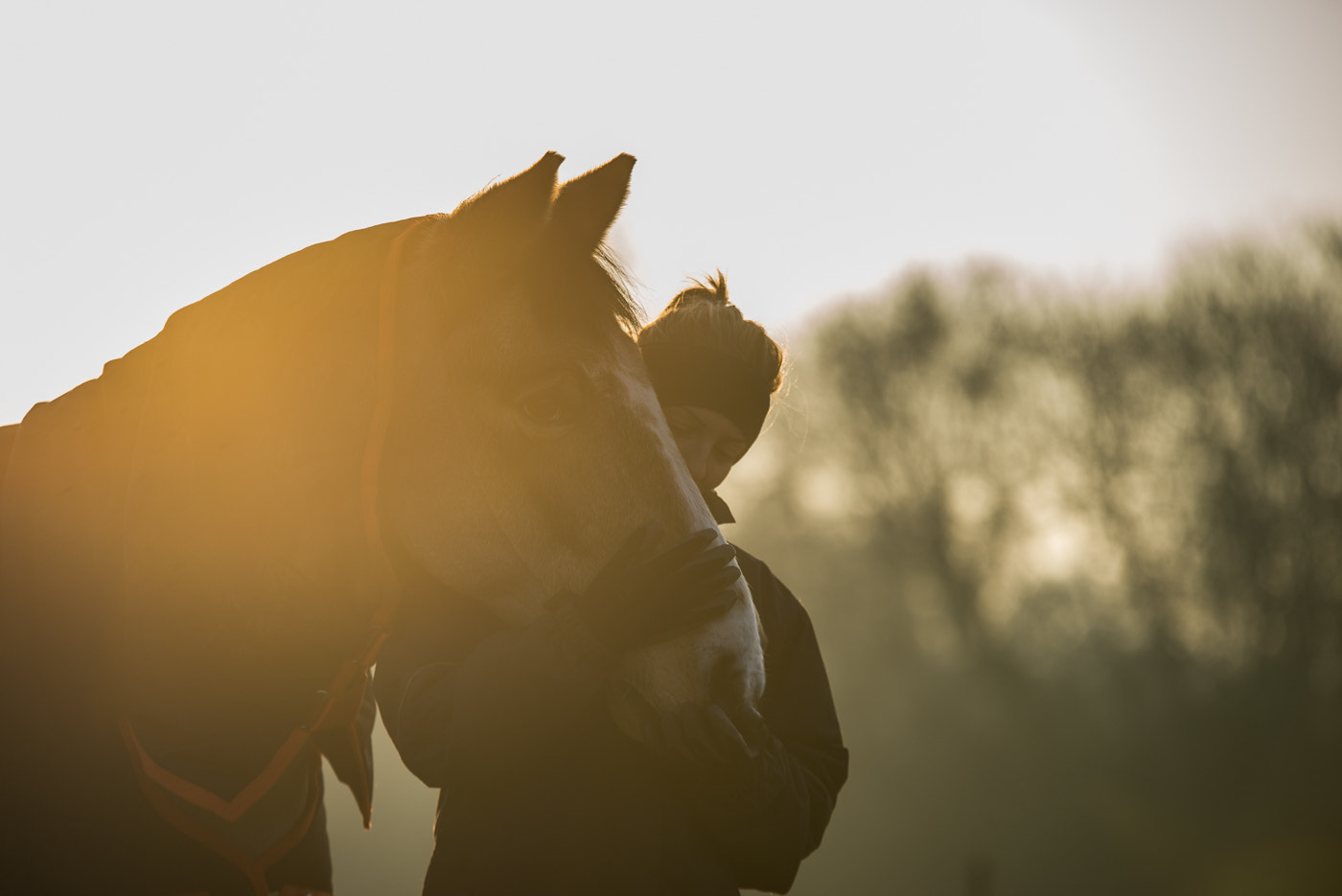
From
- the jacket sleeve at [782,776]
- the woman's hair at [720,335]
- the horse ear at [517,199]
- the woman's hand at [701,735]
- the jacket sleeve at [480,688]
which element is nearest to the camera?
the woman's hand at [701,735]

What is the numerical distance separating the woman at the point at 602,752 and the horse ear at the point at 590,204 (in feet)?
2.11

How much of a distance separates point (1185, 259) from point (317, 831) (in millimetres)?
16671

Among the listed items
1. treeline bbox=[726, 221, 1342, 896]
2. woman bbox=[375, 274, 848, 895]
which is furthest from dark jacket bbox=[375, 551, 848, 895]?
treeline bbox=[726, 221, 1342, 896]

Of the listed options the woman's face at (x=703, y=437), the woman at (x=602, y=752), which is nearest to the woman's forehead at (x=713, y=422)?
the woman's face at (x=703, y=437)

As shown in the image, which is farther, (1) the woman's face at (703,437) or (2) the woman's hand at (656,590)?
(1) the woman's face at (703,437)

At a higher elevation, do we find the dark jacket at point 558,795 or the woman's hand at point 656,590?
the woman's hand at point 656,590

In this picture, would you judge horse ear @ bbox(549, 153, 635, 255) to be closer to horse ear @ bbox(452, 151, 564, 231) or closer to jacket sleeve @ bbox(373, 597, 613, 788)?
horse ear @ bbox(452, 151, 564, 231)

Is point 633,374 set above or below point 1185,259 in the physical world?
below

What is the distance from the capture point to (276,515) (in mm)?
1580

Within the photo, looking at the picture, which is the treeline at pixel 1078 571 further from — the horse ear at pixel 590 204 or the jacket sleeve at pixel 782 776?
the horse ear at pixel 590 204

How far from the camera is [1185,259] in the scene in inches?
597

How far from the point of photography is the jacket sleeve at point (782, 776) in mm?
1845

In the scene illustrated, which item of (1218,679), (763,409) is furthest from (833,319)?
(763,409)

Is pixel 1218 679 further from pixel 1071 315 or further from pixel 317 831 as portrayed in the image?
pixel 317 831
